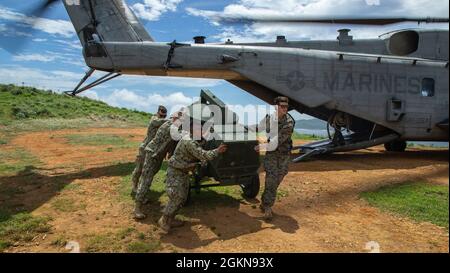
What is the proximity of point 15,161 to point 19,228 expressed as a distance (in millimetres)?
6964

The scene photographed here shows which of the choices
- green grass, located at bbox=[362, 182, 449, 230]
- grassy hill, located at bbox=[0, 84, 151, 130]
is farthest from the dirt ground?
grassy hill, located at bbox=[0, 84, 151, 130]

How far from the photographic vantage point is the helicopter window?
11.9 meters

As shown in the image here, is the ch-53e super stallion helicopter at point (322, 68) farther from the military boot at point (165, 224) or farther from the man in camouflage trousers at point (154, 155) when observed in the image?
the military boot at point (165, 224)

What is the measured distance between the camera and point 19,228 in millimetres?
6012

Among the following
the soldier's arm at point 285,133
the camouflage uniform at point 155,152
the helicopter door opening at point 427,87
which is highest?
the helicopter door opening at point 427,87

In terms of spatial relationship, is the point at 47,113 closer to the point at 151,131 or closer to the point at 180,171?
the point at 151,131

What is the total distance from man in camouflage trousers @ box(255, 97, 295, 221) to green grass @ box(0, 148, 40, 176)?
25.2 feet

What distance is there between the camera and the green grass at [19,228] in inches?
223

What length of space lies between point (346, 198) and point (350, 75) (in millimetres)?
5176

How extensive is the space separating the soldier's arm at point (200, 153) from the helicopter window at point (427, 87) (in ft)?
31.3

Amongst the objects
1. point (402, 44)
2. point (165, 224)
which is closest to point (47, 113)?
point (402, 44)

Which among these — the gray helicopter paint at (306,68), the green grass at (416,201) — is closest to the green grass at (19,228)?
the gray helicopter paint at (306,68)
